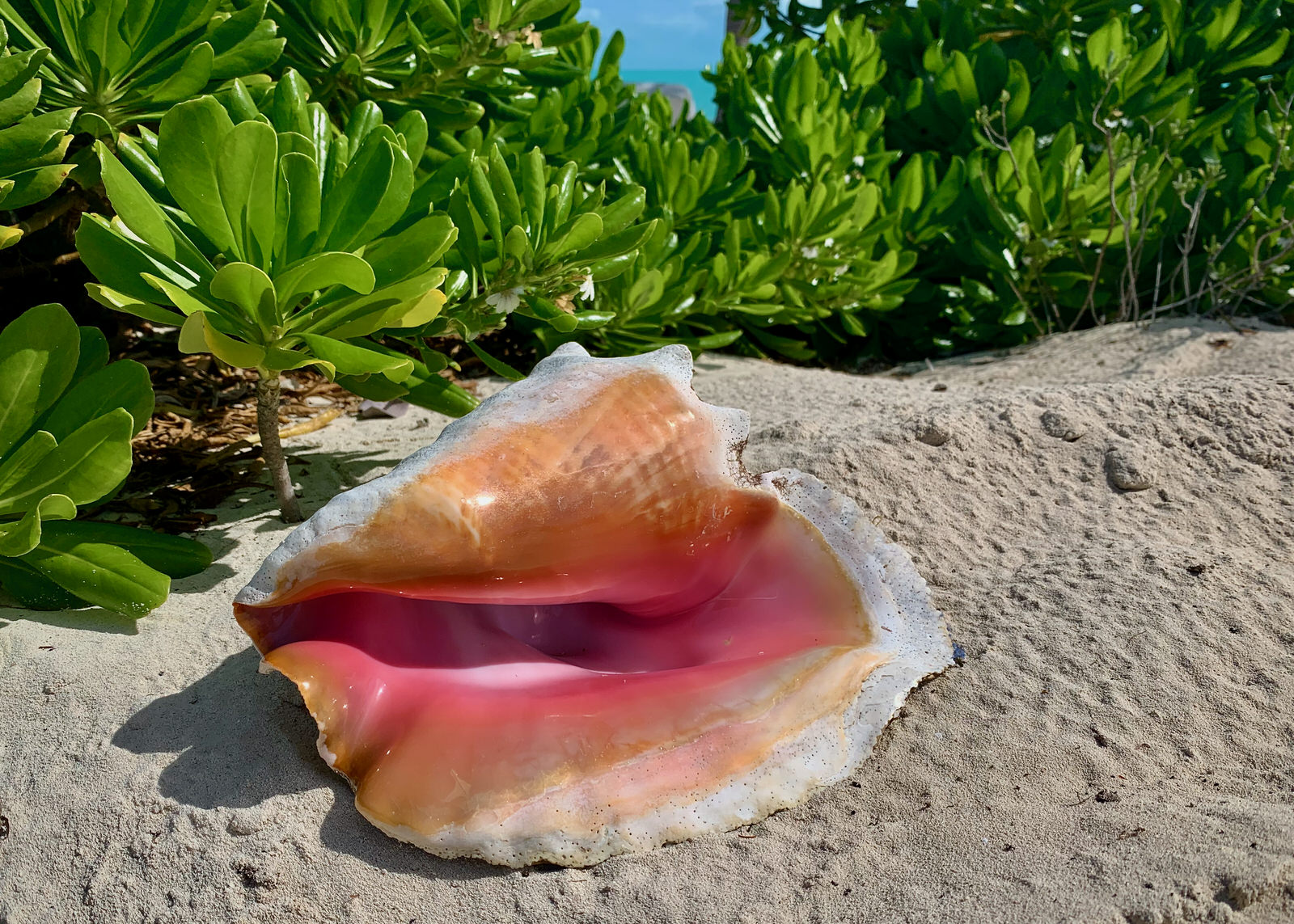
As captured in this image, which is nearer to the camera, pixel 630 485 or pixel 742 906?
pixel 742 906

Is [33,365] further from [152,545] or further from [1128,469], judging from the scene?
[1128,469]

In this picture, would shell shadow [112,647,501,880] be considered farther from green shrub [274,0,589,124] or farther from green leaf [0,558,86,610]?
green shrub [274,0,589,124]

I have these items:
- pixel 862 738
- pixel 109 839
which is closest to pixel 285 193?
pixel 109 839

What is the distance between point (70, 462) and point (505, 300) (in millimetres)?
631

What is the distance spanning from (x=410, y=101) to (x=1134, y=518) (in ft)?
4.75

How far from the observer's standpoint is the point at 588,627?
4.36 feet

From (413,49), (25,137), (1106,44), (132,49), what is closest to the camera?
(25,137)

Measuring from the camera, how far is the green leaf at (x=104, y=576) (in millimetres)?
1237

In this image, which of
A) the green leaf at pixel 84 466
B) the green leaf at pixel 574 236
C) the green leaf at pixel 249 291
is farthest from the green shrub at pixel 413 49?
the green leaf at pixel 84 466

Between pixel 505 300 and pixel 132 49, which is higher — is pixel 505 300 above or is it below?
below

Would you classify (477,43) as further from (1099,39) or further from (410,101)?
(1099,39)

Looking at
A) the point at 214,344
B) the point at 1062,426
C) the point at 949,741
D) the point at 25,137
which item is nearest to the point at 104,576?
the point at 214,344

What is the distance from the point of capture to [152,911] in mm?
943

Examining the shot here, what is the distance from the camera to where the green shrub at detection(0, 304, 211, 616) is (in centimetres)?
122
